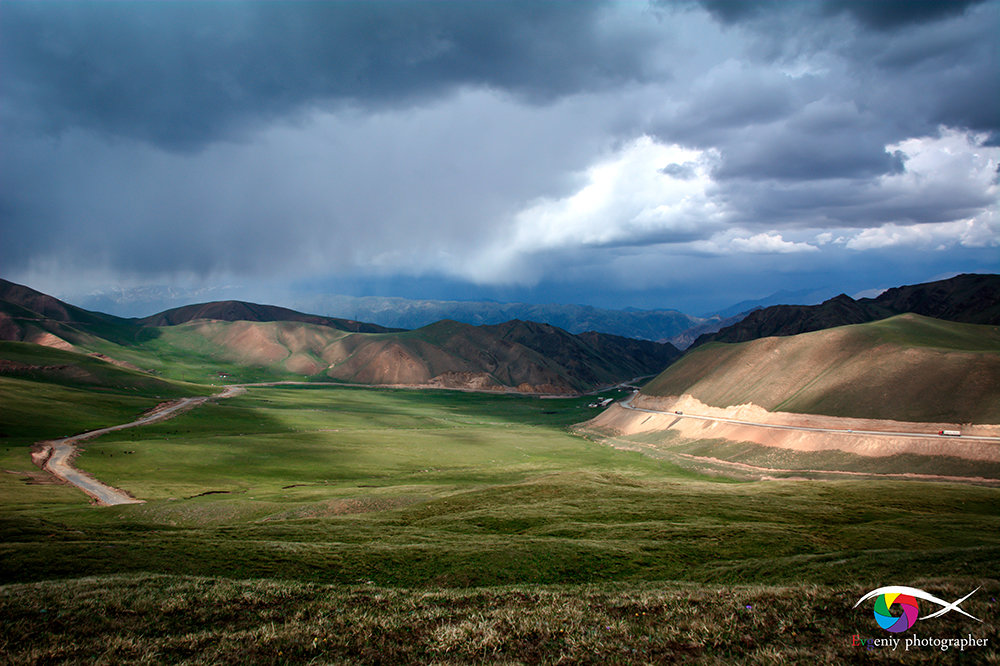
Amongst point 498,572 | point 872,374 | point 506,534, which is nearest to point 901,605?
point 498,572

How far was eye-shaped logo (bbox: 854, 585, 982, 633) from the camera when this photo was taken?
46.8ft

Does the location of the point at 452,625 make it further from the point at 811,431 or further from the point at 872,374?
the point at 872,374

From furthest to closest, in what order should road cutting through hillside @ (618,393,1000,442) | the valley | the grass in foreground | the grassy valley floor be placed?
1. road cutting through hillside @ (618,393,1000,442)
2. the valley
3. the grassy valley floor
4. the grass in foreground

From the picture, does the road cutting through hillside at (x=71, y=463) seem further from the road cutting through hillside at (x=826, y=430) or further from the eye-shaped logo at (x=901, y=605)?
the road cutting through hillside at (x=826, y=430)

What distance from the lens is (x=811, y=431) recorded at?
9488 cm

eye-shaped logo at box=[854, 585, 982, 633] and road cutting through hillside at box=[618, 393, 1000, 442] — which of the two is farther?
road cutting through hillside at box=[618, 393, 1000, 442]

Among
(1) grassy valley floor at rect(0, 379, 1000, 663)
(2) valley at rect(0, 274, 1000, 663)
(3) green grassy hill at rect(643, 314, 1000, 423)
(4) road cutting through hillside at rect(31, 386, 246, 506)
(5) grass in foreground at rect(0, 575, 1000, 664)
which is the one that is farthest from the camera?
(3) green grassy hill at rect(643, 314, 1000, 423)

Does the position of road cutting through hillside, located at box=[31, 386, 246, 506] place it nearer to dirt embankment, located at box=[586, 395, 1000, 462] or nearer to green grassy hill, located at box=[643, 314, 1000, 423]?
dirt embankment, located at box=[586, 395, 1000, 462]

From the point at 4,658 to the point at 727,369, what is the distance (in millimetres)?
156141

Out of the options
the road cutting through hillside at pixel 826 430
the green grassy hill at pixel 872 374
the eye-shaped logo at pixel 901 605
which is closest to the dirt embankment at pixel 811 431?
the road cutting through hillside at pixel 826 430

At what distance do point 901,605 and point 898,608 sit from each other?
0.20 m

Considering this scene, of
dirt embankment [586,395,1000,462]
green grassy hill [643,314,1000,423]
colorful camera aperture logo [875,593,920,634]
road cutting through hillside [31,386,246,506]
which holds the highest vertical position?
green grassy hill [643,314,1000,423]

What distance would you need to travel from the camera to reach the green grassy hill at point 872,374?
88.2 m

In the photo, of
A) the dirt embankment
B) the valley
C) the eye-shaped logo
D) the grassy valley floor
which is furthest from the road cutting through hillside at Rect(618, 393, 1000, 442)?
the eye-shaped logo
